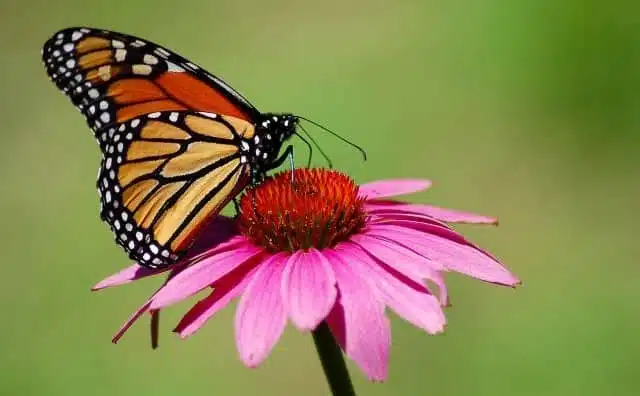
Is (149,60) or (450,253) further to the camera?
(149,60)

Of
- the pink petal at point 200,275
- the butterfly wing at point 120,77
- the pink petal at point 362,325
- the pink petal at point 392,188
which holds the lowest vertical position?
the pink petal at point 362,325

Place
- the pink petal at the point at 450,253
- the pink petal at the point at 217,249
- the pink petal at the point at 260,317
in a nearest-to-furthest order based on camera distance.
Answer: the pink petal at the point at 260,317, the pink petal at the point at 450,253, the pink petal at the point at 217,249

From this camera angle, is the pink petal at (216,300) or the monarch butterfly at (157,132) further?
the monarch butterfly at (157,132)

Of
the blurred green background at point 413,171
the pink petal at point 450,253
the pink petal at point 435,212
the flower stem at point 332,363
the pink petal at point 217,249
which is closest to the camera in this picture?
the flower stem at point 332,363

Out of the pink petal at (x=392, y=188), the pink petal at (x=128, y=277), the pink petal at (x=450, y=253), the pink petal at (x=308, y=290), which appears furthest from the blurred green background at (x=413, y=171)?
the pink petal at (x=308, y=290)

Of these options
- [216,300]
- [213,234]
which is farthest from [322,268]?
[213,234]

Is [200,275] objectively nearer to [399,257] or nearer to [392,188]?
[399,257]

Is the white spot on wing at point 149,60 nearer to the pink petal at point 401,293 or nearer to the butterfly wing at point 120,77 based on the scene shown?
the butterfly wing at point 120,77

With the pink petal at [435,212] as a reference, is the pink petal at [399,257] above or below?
above

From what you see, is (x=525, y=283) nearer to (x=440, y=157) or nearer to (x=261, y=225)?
(x=440, y=157)
